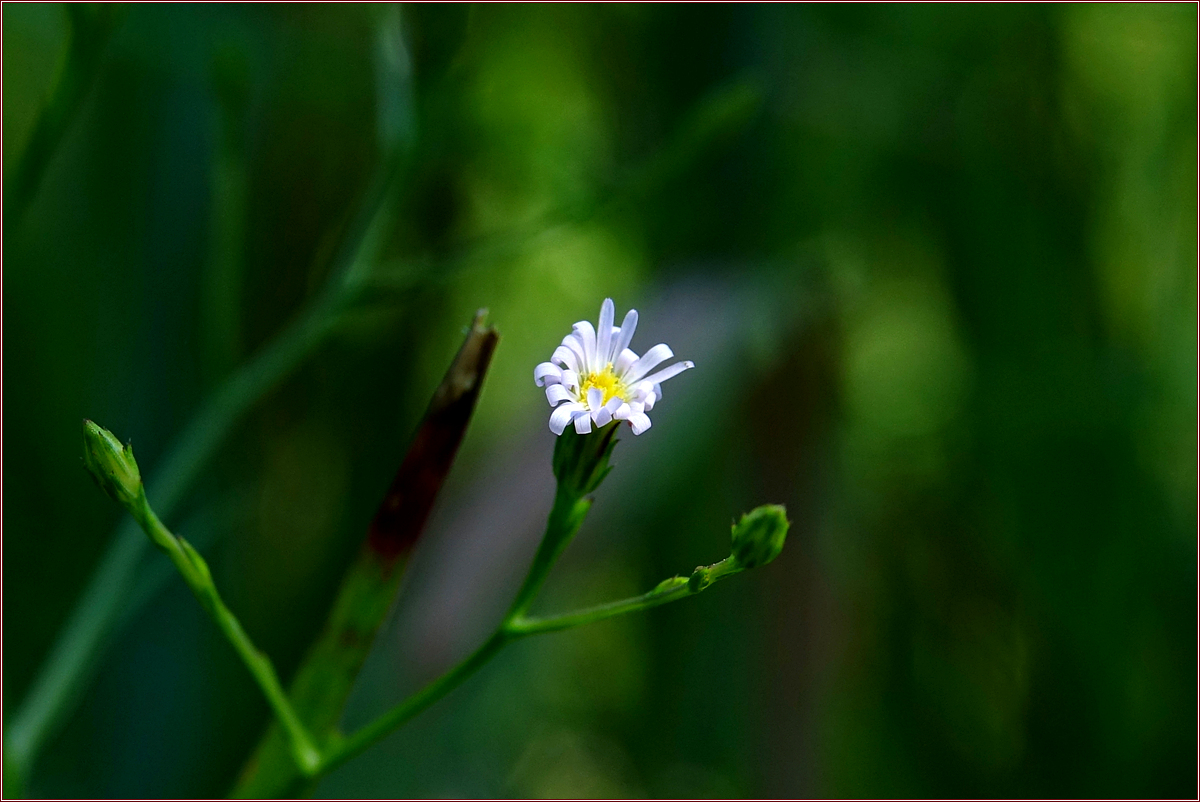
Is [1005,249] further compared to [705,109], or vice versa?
[1005,249]

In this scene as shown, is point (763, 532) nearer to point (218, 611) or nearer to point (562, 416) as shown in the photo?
point (562, 416)

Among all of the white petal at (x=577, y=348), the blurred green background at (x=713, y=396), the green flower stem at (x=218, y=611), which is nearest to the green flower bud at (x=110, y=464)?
the green flower stem at (x=218, y=611)

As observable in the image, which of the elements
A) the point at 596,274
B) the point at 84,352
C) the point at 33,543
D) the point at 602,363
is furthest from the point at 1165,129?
the point at 33,543

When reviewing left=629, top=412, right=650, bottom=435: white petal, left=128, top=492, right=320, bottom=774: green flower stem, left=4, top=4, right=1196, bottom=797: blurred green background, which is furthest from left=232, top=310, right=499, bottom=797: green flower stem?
left=4, top=4, right=1196, bottom=797: blurred green background

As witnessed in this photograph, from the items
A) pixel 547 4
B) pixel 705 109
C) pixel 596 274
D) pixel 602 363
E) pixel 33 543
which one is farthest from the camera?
pixel 596 274

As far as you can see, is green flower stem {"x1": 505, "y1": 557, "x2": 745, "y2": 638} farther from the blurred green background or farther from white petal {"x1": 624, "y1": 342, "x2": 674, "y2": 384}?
the blurred green background

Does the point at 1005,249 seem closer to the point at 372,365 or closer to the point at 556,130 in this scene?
the point at 556,130
